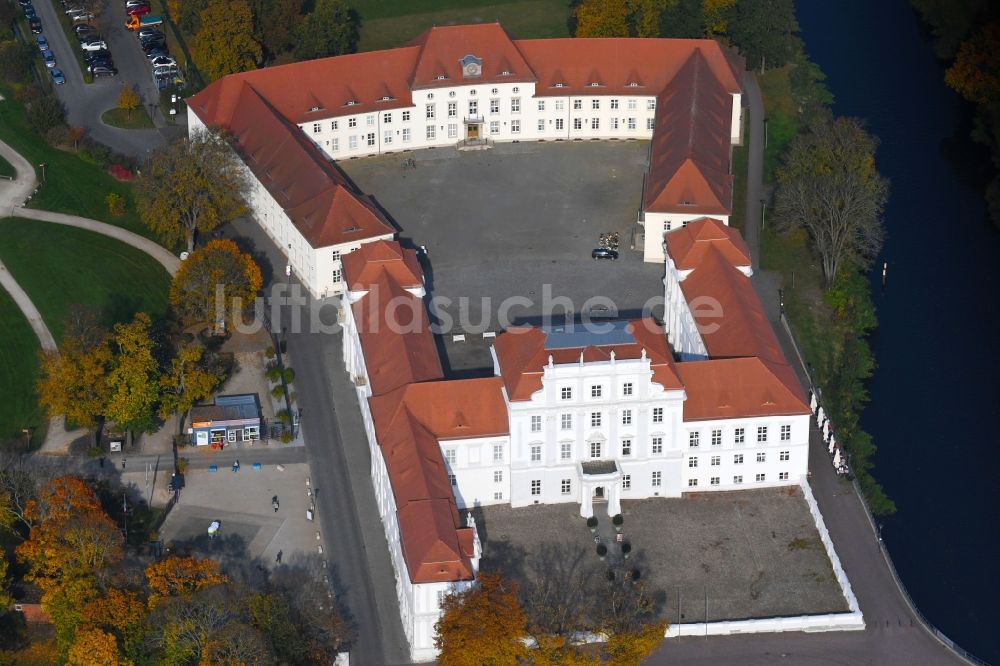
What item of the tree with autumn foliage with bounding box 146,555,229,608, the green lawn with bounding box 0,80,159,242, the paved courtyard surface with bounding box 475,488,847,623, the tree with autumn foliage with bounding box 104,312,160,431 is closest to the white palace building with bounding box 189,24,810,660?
the paved courtyard surface with bounding box 475,488,847,623

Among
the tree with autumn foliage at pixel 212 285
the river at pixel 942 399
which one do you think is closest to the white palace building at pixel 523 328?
the tree with autumn foliage at pixel 212 285

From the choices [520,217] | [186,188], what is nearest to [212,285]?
[186,188]

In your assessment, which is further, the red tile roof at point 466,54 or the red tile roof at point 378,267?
the red tile roof at point 466,54

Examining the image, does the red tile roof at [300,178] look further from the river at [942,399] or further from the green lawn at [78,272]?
the river at [942,399]

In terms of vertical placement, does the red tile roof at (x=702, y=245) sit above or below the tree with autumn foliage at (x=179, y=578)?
above

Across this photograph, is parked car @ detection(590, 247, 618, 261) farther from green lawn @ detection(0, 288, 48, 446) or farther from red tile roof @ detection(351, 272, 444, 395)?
green lawn @ detection(0, 288, 48, 446)

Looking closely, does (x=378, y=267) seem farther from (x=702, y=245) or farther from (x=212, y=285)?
(x=702, y=245)

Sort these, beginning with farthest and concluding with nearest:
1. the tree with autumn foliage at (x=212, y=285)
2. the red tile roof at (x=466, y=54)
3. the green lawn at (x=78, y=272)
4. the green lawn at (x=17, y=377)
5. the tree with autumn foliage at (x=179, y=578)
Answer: the red tile roof at (x=466, y=54), the green lawn at (x=78, y=272), the tree with autumn foliage at (x=212, y=285), the green lawn at (x=17, y=377), the tree with autumn foliage at (x=179, y=578)
